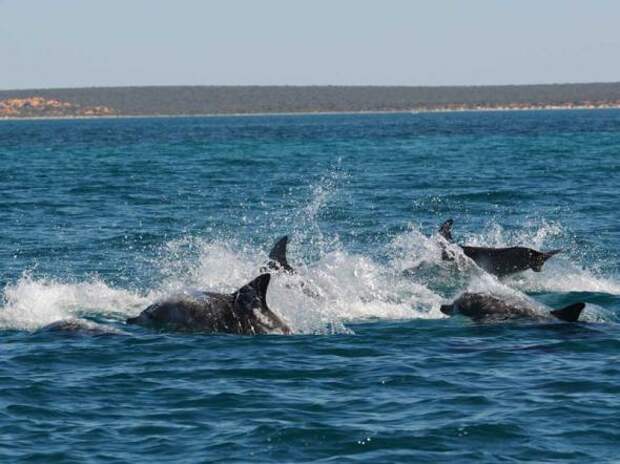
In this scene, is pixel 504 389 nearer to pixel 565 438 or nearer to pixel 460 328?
pixel 565 438

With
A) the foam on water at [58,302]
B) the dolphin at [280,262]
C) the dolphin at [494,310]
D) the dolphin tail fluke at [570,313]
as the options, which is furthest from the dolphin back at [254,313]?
the dolphin tail fluke at [570,313]

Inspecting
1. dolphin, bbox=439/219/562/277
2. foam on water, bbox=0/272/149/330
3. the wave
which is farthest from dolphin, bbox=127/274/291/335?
dolphin, bbox=439/219/562/277

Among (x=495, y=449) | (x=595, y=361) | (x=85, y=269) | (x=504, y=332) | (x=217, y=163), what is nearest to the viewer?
(x=495, y=449)

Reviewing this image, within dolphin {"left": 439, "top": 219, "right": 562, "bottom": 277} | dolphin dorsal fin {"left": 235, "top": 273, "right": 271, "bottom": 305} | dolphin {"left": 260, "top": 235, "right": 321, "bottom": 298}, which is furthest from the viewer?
dolphin {"left": 439, "top": 219, "right": 562, "bottom": 277}

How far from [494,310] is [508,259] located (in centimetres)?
427

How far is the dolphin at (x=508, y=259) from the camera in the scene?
21703 millimetres

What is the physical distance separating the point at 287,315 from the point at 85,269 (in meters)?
7.53

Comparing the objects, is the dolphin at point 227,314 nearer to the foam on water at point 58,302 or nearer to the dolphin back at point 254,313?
the dolphin back at point 254,313

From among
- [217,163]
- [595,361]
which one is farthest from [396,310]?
[217,163]

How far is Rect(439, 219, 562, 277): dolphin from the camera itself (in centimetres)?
2170

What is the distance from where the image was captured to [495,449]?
11703mm

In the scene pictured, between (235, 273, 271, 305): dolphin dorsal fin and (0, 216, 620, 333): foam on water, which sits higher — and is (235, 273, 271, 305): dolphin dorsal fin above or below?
above

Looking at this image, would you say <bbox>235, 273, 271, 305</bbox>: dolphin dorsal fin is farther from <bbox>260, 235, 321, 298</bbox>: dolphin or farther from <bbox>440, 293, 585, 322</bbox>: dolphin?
<bbox>440, 293, 585, 322</bbox>: dolphin

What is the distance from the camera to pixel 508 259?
21875 millimetres
